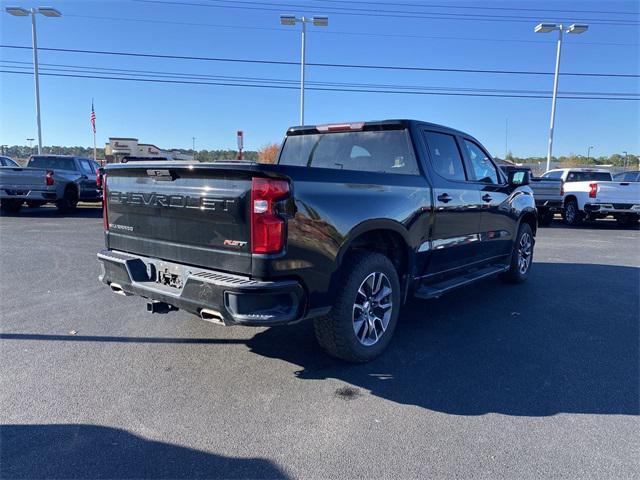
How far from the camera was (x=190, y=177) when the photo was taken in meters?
3.37

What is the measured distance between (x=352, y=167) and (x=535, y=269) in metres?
4.77

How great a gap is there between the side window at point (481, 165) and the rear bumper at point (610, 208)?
1082 cm

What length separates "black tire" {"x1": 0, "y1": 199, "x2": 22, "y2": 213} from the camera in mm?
14496

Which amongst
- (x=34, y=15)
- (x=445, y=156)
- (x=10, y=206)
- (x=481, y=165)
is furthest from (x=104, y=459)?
(x=34, y=15)

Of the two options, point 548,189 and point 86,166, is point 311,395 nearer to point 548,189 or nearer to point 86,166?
point 548,189

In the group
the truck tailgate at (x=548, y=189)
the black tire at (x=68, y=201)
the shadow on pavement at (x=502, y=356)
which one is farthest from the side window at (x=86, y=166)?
the truck tailgate at (x=548, y=189)

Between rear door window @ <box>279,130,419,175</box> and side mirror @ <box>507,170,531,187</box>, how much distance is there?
2.38 m

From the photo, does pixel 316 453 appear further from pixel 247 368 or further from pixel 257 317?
pixel 247 368

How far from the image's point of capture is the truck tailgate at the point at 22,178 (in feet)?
44.4

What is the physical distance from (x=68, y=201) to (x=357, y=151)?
43.2ft

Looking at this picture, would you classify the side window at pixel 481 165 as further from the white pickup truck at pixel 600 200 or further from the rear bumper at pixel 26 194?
the rear bumper at pixel 26 194

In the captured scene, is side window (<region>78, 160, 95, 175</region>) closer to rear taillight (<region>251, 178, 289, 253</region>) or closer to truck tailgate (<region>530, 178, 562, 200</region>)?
truck tailgate (<region>530, 178, 562, 200</region>)

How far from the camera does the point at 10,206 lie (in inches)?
587

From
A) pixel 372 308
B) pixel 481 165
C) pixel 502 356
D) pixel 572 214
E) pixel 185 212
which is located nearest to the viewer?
pixel 185 212
